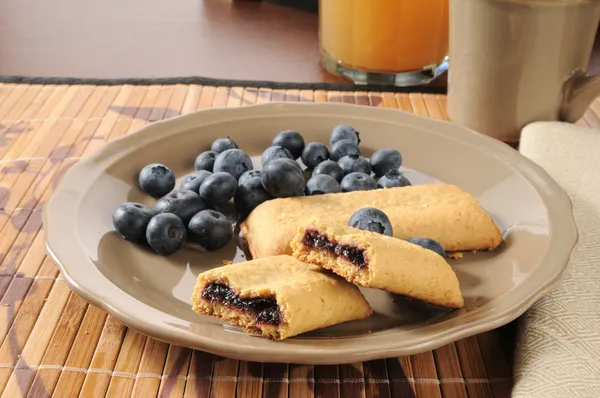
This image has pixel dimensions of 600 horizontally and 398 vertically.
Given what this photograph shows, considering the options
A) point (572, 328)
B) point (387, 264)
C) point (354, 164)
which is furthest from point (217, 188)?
point (572, 328)

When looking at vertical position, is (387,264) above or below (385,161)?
above

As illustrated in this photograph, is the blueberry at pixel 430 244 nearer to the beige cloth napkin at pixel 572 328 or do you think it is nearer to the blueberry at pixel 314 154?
the beige cloth napkin at pixel 572 328

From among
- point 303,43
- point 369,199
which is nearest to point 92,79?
point 303,43

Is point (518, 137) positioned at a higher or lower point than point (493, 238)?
lower

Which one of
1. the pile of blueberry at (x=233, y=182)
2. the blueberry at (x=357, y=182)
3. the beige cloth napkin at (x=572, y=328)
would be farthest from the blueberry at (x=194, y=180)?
the beige cloth napkin at (x=572, y=328)

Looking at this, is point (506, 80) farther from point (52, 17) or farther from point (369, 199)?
point (52, 17)

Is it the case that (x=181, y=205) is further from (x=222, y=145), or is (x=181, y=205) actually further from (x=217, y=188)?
(x=222, y=145)
